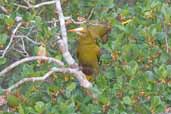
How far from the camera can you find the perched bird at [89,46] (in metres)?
2.44

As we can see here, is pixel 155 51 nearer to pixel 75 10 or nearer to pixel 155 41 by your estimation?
pixel 155 41

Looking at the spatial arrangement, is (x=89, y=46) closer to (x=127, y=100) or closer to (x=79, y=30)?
(x=79, y=30)

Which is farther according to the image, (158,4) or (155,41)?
(158,4)

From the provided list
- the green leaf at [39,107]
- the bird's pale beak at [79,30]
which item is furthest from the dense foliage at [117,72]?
the bird's pale beak at [79,30]

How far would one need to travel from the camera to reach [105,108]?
6.45ft

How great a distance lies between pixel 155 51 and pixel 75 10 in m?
0.77

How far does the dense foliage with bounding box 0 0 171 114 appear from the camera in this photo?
1.95 metres

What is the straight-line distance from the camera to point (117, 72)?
2072 millimetres

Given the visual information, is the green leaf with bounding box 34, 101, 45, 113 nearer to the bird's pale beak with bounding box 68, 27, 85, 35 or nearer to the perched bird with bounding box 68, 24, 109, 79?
the perched bird with bounding box 68, 24, 109, 79

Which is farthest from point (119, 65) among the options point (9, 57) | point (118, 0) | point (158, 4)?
point (118, 0)

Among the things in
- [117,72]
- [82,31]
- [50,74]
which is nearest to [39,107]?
[50,74]

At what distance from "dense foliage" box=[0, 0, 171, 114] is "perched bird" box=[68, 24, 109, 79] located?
6 centimetres

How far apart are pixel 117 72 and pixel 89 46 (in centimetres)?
56

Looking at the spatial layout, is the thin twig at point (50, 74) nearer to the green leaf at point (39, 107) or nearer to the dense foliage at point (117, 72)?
the dense foliage at point (117, 72)
